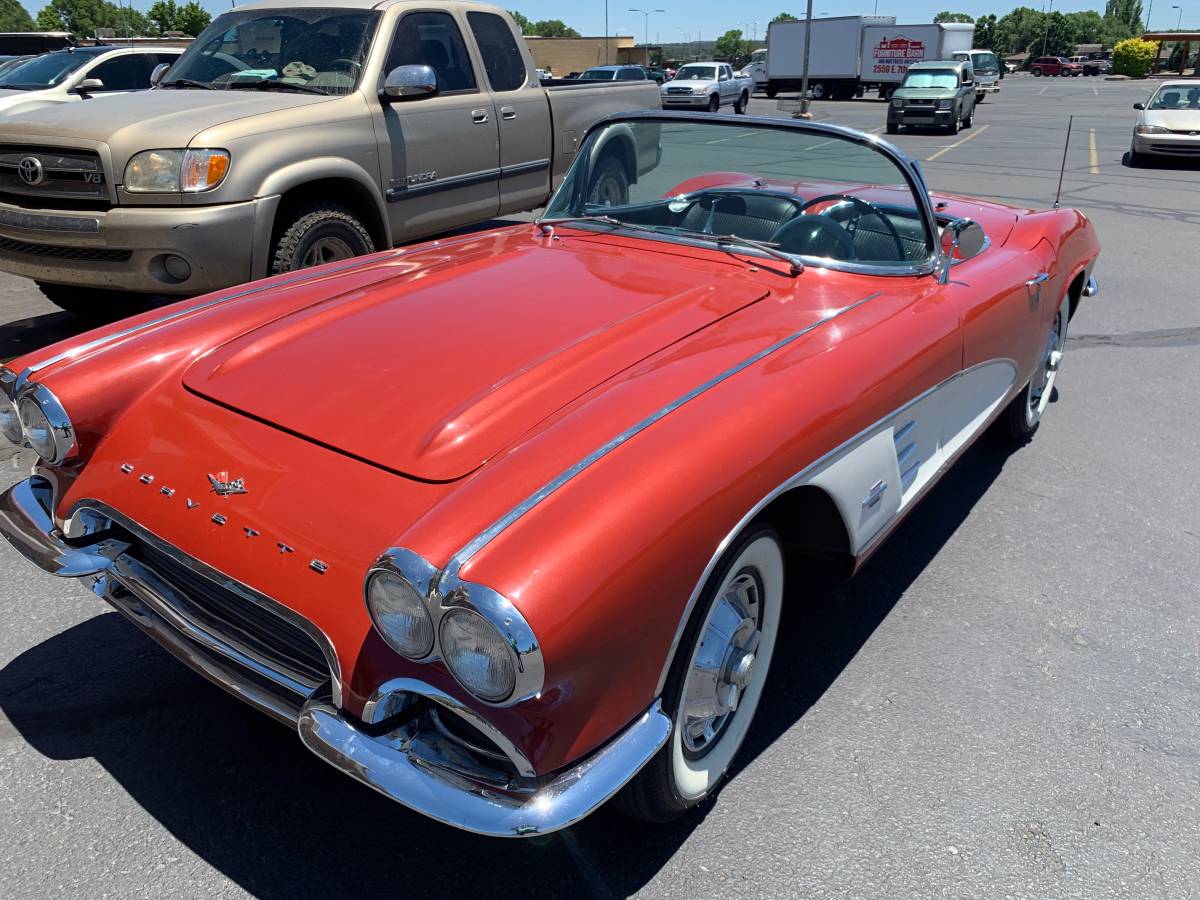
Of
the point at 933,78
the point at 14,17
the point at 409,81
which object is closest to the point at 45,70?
the point at 409,81

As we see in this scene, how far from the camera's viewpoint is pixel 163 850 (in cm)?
210

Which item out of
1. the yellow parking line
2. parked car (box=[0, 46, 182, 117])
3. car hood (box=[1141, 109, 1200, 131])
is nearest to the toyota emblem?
parked car (box=[0, 46, 182, 117])

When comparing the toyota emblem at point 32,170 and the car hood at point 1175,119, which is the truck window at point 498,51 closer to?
the toyota emblem at point 32,170

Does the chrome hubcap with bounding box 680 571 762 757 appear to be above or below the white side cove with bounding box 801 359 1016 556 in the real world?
below

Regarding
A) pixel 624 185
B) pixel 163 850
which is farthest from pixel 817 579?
pixel 163 850

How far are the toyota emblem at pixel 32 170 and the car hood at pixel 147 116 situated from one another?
0.48 ft

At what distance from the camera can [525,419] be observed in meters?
2.11

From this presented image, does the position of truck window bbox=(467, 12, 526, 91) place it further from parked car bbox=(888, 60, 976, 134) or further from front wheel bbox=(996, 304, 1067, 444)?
parked car bbox=(888, 60, 976, 134)

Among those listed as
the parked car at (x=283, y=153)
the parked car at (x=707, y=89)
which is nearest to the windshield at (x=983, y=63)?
the parked car at (x=707, y=89)

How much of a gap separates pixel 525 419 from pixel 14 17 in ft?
317

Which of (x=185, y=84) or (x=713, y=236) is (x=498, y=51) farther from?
(x=713, y=236)

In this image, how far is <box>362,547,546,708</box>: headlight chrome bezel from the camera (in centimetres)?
157

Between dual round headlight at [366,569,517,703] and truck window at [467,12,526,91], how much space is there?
5.65 m

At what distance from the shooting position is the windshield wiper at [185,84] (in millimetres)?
5818
